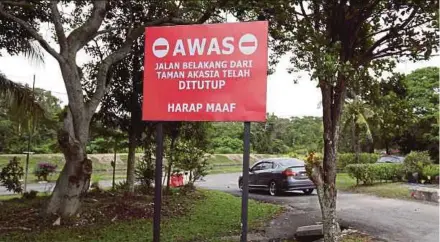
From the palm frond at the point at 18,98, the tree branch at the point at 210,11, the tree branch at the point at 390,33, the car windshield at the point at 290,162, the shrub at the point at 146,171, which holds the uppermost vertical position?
the tree branch at the point at 210,11

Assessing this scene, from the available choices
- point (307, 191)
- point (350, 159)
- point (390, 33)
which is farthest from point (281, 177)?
point (350, 159)

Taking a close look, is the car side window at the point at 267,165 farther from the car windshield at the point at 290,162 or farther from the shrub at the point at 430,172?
the shrub at the point at 430,172

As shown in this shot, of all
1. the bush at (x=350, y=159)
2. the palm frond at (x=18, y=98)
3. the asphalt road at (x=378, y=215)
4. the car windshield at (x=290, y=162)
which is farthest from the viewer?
the bush at (x=350, y=159)

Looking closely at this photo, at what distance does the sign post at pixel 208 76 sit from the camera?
5.04m

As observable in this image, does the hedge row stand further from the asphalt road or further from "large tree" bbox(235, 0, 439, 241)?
"large tree" bbox(235, 0, 439, 241)

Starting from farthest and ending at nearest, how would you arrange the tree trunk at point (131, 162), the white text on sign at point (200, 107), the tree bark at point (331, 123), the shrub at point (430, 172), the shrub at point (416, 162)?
the shrub at point (416, 162)
the shrub at point (430, 172)
the tree trunk at point (131, 162)
the tree bark at point (331, 123)
the white text on sign at point (200, 107)

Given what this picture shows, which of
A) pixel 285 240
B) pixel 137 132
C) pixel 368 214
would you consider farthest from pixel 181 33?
pixel 137 132

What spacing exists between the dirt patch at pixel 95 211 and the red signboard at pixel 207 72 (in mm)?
4126

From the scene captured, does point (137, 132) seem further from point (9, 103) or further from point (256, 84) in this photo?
point (256, 84)

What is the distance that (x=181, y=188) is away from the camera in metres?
13.7

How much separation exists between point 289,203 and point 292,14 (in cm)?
720

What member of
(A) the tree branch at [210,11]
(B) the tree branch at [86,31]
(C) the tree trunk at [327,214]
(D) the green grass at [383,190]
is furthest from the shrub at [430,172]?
(B) the tree branch at [86,31]

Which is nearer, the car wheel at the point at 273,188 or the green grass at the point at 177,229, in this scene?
the green grass at the point at 177,229

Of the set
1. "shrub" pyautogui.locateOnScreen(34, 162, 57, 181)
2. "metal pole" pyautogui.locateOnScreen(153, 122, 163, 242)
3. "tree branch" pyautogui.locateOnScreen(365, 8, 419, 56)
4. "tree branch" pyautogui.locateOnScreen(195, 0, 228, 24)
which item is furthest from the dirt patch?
"shrub" pyautogui.locateOnScreen(34, 162, 57, 181)
